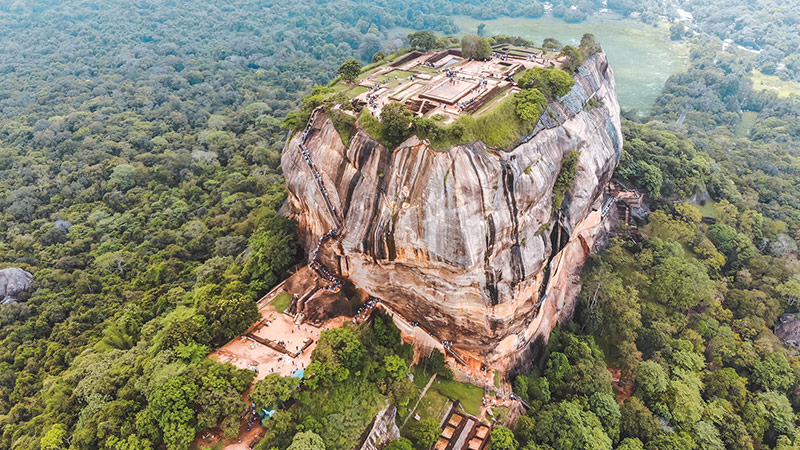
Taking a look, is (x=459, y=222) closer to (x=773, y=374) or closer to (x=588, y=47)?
(x=588, y=47)

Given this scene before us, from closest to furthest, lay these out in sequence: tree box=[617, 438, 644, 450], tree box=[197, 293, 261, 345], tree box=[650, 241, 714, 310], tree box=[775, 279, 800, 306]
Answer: tree box=[617, 438, 644, 450] → tree box=[197, 293, 261, 345] → tree box=[650, 241, 714, 310] → tree box=[775, 279, 800, 306]

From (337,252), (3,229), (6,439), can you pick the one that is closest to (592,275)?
(337,252)

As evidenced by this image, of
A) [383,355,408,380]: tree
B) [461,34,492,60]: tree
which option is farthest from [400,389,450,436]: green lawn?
[461,34,492,60]: tree

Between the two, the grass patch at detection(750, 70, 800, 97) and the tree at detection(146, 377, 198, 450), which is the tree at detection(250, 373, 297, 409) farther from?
the grass patch at detection(750, 70, 800, 97)

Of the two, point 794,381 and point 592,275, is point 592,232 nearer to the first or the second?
point 592,275

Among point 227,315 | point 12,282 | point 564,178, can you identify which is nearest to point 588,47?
point 564,178

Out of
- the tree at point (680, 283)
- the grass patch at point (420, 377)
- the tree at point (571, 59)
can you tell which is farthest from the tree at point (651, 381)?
the tree at point (571, 59)

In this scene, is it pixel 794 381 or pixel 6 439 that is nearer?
pixel 6 439
